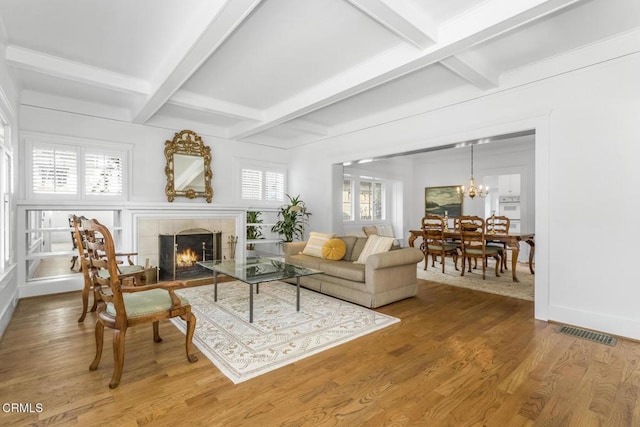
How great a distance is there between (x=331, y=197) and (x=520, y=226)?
186 inches

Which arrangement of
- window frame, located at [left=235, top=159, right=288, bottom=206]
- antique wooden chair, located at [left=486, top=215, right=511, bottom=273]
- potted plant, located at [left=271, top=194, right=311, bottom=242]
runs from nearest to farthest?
antique wooden chair, located at [left=486, top=215, right=511, bottom=273], window frame, located at [left=235, top=159, right=288, bottom=206], potted plant, located at [left=271, top=194, right=311, bottom=242]

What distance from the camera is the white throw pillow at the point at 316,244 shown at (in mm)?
5027

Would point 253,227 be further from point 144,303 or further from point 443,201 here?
point 443,201

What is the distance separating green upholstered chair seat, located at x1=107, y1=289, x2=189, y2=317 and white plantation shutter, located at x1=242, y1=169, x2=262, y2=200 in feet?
13.6

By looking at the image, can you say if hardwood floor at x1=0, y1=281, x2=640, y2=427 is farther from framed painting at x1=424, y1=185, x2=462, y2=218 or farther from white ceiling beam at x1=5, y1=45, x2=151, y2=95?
framed painting at x1=424, y1=185, x2=462, y2=218

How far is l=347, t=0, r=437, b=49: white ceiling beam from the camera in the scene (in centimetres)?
228

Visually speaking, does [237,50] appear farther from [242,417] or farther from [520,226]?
[520,226]

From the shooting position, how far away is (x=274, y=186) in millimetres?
7125

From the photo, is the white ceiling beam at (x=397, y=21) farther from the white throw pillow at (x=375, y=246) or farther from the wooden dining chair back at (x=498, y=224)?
the wooden dining chair back at (x=498, y=224)

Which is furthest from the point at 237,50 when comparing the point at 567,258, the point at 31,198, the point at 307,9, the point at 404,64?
the point at 567,258

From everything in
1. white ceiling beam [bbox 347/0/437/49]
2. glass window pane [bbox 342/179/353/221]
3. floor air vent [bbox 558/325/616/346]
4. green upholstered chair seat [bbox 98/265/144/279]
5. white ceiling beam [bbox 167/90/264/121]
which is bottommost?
floor air vent [bbox 558/325/616/346]

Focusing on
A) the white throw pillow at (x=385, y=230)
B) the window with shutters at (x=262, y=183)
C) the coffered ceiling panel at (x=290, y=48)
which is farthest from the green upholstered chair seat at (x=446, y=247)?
the coffered ceiling panel at (x=290, y=48)

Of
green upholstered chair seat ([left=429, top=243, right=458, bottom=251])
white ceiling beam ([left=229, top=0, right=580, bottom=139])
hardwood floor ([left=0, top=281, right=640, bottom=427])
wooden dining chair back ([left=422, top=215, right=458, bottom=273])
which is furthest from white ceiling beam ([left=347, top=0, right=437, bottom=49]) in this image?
green upholstered chair seat ([left=429, top=243, right=458, bottom=251])

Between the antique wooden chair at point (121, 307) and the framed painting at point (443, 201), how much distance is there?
7971mm
